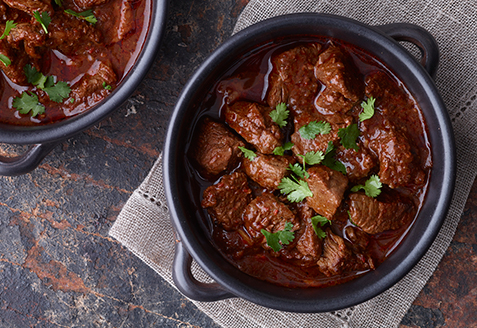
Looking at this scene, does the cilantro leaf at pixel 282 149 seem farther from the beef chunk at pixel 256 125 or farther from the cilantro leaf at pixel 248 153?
the cilantro leaf at pixel 248 153

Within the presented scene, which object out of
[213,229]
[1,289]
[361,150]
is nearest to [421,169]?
[361,150]

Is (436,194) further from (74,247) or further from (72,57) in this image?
(74,247)

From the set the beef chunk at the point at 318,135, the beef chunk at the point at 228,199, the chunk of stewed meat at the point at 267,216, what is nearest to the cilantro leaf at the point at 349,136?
the beef chunk at the point at 318,135

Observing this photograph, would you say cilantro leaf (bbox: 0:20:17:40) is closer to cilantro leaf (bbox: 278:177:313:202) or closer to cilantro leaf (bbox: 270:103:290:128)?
cilantro leaf (bbox: 270:103:290:128)

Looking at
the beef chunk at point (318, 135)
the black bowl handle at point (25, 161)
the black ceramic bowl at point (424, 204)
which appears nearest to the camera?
the black ceramic bowl at point (424, 204)

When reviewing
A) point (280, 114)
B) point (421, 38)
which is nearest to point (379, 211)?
point (280, 114)

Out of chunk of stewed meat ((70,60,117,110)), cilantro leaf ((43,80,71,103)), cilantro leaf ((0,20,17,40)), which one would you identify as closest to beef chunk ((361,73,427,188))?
chunk of stewed meat ((70,60,117,110))

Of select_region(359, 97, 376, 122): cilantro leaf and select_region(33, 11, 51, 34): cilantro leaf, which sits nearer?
select_region(359, 97, 376, 122): cilantro leaf
